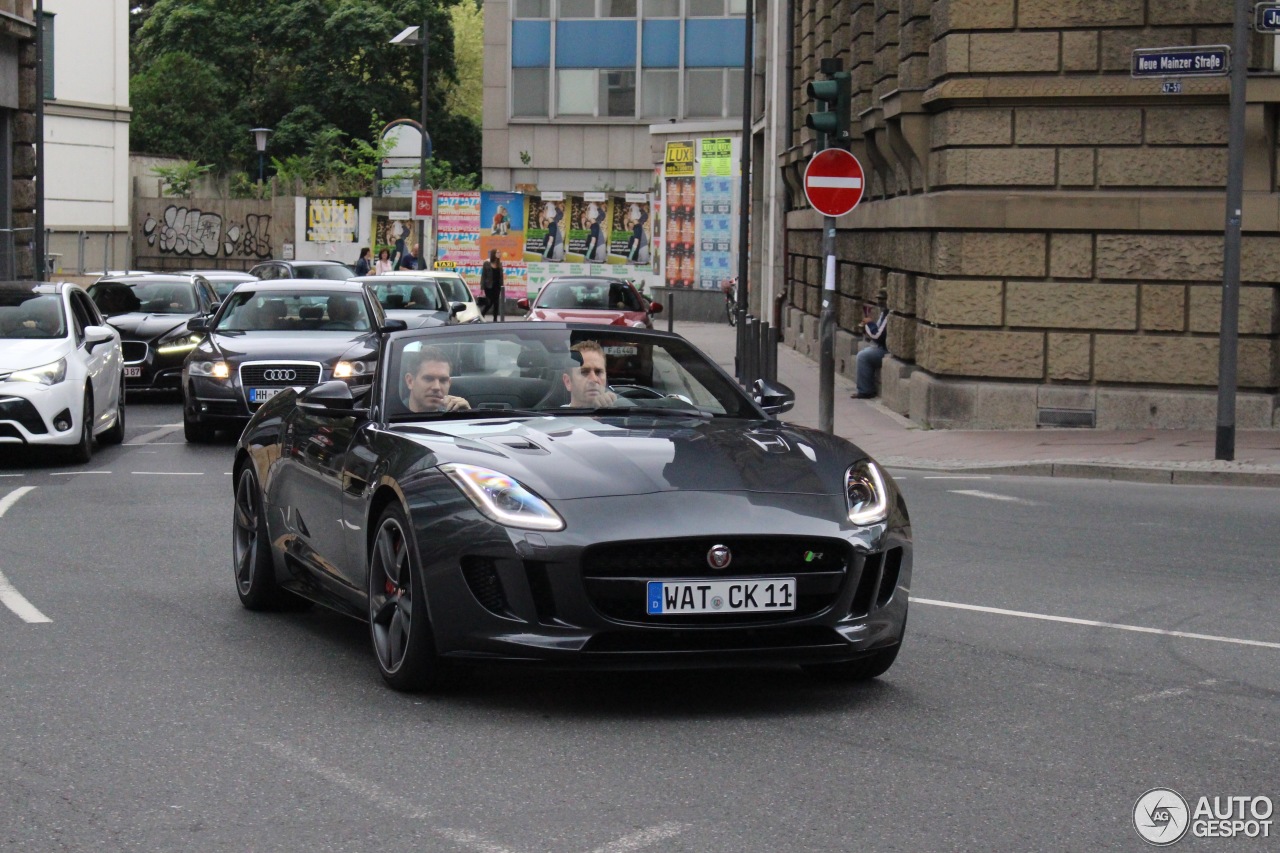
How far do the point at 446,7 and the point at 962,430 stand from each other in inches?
2913

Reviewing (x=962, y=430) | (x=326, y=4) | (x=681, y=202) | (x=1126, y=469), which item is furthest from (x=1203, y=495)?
(x=326, y=4)

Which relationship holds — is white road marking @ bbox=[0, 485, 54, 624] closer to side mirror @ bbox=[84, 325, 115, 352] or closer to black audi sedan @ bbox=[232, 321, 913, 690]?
black audi sedan @ bbox=[232, 321, 913, 690]

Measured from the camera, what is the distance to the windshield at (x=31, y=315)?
16.7 m

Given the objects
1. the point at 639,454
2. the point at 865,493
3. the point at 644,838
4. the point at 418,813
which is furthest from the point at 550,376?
the point at 644,838

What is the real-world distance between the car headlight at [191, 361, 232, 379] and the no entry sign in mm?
5638

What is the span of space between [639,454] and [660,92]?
6580cm

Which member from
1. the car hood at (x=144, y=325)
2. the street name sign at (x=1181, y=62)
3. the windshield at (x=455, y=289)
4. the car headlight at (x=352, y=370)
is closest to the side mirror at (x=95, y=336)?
the car headlight at (x=352, y=370)

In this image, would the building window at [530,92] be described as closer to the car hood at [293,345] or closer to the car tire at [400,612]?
the car hood at [293,345]

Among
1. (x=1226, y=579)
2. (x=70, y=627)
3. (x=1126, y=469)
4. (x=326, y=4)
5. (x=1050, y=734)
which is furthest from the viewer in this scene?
(x=326, y=4)

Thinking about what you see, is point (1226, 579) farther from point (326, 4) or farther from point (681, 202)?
point (326, 4)

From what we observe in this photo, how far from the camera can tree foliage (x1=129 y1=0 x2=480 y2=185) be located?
85312 millimetres

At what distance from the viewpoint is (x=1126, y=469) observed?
1617 centimetres

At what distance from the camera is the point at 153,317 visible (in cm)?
2517

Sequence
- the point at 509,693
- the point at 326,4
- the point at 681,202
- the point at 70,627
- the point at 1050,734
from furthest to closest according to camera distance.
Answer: the point at 326,4, the point at 681,202, the point at 70,627, the point at 509,693, the point at 1050,734
